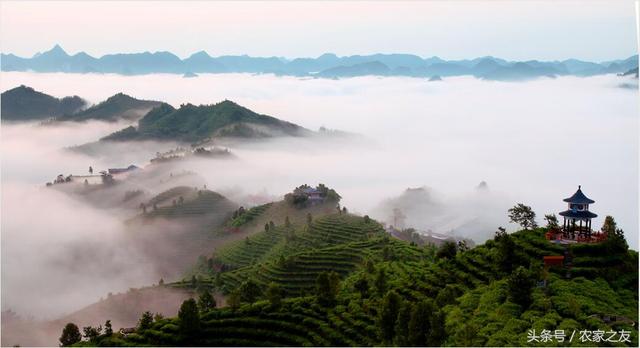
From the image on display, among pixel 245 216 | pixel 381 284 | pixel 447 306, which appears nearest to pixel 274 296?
pixel 381 284

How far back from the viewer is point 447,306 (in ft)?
102

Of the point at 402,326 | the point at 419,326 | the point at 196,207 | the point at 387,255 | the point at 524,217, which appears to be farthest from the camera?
the point at 196,207

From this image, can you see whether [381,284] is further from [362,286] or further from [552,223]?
[552,223]

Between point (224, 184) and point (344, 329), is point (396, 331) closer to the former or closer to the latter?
point (344, 329)

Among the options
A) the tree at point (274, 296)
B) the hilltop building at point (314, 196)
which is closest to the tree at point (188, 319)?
the tree at point (274, 296)

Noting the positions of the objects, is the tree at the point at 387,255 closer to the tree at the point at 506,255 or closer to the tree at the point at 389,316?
the tree at the point at 506,255

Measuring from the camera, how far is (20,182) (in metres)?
175

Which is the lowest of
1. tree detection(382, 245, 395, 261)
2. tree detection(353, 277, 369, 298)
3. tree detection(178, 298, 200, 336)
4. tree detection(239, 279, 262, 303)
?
tree detection(178, 298, 200, 336)

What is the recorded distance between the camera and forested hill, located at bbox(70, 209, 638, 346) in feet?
88.3

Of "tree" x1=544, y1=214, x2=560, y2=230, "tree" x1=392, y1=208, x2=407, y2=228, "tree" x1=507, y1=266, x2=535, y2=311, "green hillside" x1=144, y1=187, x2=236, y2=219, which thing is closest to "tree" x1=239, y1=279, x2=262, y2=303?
"tree" x1=507, y1=266, x2=535, y2=311

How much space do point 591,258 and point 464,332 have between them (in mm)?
13271

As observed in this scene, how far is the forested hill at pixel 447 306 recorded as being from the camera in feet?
88.3

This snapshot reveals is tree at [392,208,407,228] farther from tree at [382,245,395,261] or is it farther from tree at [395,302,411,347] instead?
tree at [395,302,411,347]

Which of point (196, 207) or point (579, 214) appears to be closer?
point (579, 214)
